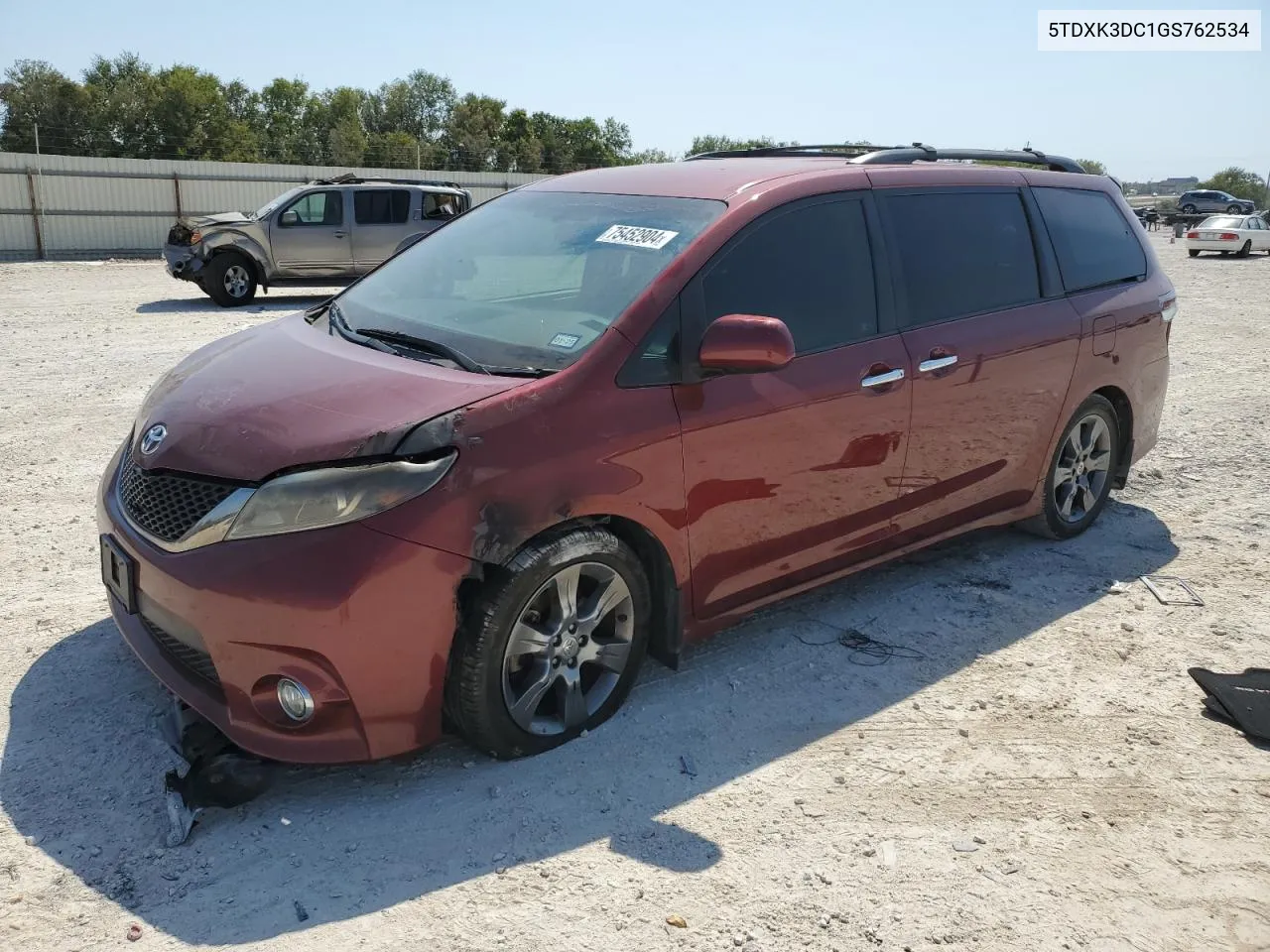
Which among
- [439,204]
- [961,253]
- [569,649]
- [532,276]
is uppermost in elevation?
[439,204]

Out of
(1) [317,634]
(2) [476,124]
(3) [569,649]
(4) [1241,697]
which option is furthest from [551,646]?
(2) [476,124]

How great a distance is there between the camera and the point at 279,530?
294 cm

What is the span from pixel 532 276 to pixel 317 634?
1.67 m

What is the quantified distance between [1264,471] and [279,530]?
6429 millimetres

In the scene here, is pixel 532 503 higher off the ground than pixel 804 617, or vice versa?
pixel 532 503

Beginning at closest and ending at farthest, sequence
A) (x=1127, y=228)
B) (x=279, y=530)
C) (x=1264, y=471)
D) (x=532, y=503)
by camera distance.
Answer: (x=279, y=530), (x=532, y=503), (x=1127, y=228), (x=1264, y=471)

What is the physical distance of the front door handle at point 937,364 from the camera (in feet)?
14.1

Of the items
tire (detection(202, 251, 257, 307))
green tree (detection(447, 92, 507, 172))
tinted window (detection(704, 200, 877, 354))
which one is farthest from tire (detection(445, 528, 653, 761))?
green tree (detection(447, 92, 507, 172))

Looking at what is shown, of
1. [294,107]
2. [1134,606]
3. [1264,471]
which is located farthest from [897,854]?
[294,107]

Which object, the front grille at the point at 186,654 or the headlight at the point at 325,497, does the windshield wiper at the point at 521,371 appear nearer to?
the headlight at the point at 325,497

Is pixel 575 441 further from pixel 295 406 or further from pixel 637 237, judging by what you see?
pixel 637 237

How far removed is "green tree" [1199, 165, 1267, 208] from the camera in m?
90.4

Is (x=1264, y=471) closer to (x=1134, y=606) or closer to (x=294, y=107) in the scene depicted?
(x=1134, y=606)

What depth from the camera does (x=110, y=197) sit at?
25.1 metres
